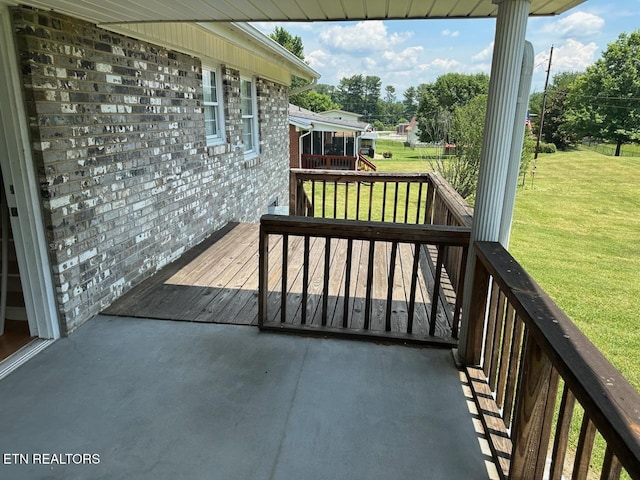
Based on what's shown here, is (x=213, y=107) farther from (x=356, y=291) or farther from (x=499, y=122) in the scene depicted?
(x=499, y=122)

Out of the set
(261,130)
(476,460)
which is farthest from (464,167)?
(476,460)

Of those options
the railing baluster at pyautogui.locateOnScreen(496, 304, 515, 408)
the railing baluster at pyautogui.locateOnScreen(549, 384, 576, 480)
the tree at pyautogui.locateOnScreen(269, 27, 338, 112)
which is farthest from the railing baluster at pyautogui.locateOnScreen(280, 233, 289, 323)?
the tree at pyautogui.locateOnScreen(269, 27, 338, 112)

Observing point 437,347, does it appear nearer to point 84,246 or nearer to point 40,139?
point 84,246

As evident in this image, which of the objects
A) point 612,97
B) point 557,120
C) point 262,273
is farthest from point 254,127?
point 557,120

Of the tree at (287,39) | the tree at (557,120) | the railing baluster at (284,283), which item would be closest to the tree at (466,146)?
the railing baluster at (284,283)

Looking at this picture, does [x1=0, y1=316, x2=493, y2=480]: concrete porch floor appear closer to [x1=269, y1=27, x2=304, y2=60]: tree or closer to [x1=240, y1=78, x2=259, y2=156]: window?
[x1=240, y1=78, x2=259, y2=156]: window

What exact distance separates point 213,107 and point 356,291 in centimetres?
352

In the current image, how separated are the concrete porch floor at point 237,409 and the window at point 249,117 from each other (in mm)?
4698

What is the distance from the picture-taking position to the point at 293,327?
3.02 meters

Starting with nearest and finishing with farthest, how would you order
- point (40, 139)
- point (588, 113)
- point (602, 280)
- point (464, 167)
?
point (40, 139) < point (602, 280) < point (464, 167) < point (588, 113)

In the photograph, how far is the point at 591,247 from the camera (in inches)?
397

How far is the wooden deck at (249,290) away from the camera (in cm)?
328

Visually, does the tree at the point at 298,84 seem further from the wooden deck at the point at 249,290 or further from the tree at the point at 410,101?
the tree at the point at 410,101

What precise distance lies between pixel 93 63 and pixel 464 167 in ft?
37.5
